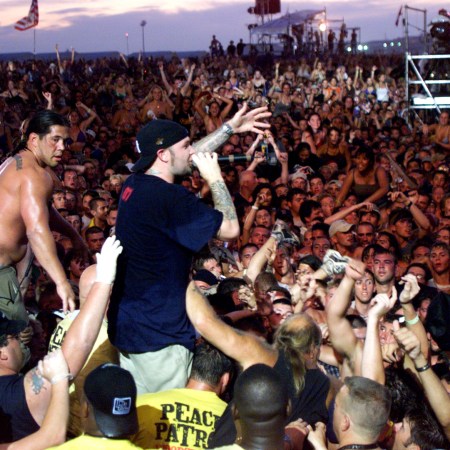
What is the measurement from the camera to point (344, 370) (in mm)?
5246

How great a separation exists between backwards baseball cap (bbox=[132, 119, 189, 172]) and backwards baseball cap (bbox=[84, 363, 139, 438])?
1.22m

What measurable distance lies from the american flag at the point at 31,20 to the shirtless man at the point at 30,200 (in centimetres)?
1679

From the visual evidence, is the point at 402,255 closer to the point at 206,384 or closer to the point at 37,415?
the point at 206,384

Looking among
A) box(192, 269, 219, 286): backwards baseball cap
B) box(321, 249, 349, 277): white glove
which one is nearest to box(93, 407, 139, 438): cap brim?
box(321, 249, 349, 277): white glove

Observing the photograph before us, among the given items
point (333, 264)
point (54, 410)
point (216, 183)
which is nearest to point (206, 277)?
point (333, 264)

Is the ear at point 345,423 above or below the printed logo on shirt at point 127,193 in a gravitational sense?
below

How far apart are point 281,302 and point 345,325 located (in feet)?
2.66

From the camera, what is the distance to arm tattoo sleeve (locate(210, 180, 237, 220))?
13.8 feet

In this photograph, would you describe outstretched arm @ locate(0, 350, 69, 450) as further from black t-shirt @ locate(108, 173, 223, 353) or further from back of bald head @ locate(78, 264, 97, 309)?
back of bald head @ locate(78, 264, 97, 309)

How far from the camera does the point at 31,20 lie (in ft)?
71.2

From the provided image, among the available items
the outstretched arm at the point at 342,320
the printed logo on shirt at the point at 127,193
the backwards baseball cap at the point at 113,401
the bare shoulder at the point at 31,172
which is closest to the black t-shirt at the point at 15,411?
the backwards baseball cap at the point at 113,401

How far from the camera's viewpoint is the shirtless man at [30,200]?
203 inches

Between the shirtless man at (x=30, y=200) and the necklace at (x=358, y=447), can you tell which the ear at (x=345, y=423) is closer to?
the necklace at (x=358, y=447)

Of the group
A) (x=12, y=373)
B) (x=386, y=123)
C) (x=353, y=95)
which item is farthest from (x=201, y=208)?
(x=353, y=95)
